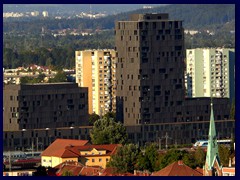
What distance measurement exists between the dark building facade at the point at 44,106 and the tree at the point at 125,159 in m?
8.97

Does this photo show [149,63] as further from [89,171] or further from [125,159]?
[89,171]

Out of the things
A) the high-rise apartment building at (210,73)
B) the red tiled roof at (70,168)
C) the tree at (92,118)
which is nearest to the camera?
the red tiled roof at (70,168)

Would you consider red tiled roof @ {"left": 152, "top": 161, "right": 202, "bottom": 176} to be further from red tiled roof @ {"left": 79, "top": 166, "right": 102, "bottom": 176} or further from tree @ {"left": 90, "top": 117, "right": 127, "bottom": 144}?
tree @ {"left": 90, "top": 117, "right": 127, "bottom": 144}

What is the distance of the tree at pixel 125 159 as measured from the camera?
76.1ft

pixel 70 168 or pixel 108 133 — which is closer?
pixel 70 168

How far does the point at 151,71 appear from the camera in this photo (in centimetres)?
3681

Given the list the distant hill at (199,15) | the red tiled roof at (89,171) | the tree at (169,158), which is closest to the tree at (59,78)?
the distant hill at (199,15)

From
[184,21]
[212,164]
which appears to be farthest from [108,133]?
[184,21]

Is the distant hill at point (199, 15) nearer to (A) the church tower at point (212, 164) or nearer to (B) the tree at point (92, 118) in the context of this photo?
(B) the tree at point (92, 118)

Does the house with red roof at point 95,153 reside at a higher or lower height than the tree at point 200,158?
lower

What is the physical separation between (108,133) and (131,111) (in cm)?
465

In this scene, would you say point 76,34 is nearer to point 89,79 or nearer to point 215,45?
point 215,45

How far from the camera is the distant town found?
26.3m

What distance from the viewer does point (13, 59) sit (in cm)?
6041
